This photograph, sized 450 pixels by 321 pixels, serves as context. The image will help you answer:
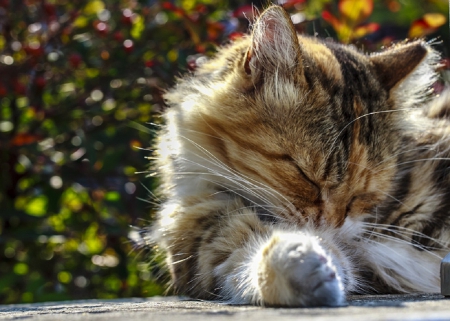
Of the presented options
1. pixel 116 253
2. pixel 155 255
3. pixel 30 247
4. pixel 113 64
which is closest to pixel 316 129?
pixel 155 255

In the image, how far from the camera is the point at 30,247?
8.45 feet

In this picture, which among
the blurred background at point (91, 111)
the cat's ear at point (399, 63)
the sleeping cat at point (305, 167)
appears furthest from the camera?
the blurred background at point (91, 111)

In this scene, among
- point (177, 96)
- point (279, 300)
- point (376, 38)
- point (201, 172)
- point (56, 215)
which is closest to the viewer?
point (279, 300)

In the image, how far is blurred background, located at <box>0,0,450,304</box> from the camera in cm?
226

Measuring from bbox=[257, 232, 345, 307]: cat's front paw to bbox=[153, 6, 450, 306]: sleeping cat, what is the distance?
0.24m

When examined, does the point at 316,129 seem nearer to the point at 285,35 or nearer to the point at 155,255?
the point at 285,35

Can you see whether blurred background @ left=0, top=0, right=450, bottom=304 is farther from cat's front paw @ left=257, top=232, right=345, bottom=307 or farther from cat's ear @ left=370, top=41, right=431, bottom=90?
cat's front paw @ left=257, top=232, right=345, bottom=307

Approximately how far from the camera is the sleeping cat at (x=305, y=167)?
1.71m

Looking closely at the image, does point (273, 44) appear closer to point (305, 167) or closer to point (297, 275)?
point (305, 167)

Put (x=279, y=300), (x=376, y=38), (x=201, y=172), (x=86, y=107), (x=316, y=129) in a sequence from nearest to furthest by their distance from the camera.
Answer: (x=279, y=300), (x=316, y=129), (x=201, y=172), (x=86, y=107), (x=376, y=38)

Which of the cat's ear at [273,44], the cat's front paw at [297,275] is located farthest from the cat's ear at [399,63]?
the cat's front paw at [297,275]

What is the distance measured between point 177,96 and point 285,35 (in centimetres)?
55

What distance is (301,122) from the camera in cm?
177

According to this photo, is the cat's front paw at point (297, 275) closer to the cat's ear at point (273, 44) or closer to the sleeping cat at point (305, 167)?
the sleeping cat at point (305, 167)
